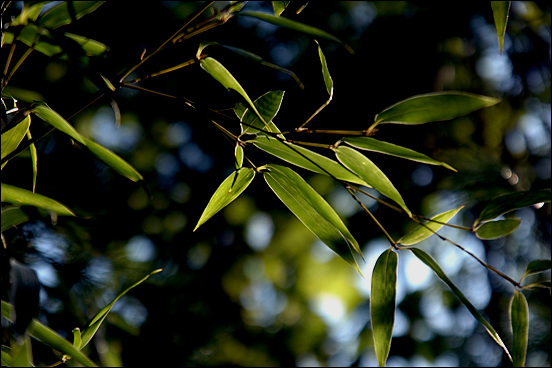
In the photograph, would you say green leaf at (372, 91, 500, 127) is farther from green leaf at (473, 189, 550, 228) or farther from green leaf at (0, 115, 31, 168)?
green leaf at (0, 115, 31, 168)

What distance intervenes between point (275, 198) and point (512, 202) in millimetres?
1127

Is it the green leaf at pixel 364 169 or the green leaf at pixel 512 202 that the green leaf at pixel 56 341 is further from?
the green leaf at pixel 512 202

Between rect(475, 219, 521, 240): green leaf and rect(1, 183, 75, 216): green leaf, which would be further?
rect(475, 219, 521, 240): green leaf

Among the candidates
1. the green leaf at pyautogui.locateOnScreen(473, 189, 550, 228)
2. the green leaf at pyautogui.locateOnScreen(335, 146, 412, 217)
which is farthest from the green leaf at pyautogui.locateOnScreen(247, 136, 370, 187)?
the green leaf at pyautogui.locateOnScreen(473, 189, 550, 228)

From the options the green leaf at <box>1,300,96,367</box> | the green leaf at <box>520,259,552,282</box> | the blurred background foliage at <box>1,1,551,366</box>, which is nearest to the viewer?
the green leaf at <box>1,300,96,367</box>

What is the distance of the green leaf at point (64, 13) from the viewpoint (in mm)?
365

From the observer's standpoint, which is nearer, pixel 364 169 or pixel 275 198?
pixel 364 169

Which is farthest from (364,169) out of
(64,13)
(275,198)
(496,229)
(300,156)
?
(275,198)

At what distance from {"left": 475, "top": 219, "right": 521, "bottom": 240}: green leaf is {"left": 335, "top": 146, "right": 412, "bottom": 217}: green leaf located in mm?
115

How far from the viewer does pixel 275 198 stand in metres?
1.56

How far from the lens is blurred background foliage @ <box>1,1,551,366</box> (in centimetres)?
121

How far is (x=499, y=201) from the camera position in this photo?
47 centimetres

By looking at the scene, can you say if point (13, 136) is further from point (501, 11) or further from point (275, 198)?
point (275, 198)

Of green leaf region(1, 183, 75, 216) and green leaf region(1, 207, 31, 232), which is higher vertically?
green leaf region(1, 183, 75, 216)
